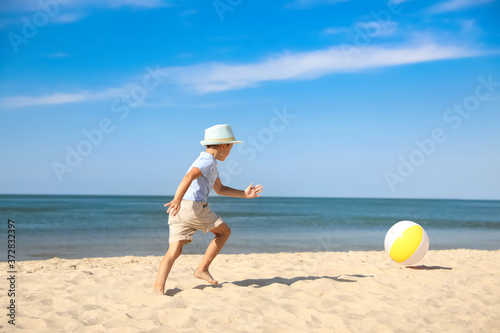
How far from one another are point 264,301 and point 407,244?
320cm

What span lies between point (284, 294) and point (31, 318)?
2.52m

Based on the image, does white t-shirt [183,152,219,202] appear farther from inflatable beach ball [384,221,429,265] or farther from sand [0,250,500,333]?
inflatable beach ball [384,221,429,265]

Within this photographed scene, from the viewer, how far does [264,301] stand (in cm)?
442

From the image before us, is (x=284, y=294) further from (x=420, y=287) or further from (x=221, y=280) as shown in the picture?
(x=420, y=287)

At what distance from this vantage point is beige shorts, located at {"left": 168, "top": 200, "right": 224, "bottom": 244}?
186 inches

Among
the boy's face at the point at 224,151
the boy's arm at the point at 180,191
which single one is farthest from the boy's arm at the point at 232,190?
the boy's arm at the point at 180,191

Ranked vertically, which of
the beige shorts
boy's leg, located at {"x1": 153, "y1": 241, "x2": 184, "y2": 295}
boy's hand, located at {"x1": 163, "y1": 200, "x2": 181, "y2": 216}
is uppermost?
boy's hand, located at {"x1": 163, "y1": 200, "x2": 181, "y2": 216}

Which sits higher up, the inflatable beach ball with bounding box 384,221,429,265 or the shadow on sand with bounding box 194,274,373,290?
the inflatable beach ball with bounding box 384,221,429,265

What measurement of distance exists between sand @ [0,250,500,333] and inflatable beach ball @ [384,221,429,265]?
0.85 ft

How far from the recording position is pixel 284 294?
4805mm

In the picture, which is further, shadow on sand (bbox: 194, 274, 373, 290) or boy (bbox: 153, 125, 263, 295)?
shadow on sand (bbox: 194, 274, 373, 290)

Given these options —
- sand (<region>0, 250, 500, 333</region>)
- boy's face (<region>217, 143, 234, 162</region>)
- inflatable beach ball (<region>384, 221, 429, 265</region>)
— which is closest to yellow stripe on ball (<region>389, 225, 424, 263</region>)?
inflatable beach ball (<region>384, 221, 429, 265</region>)

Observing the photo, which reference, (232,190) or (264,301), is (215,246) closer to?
(232,190)

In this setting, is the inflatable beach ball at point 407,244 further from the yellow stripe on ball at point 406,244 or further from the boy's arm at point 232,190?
the boy's arm at point 232,190
